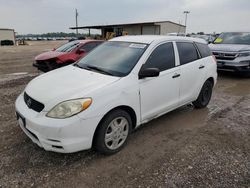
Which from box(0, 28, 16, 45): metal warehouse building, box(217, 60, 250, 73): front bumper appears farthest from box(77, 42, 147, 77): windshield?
box(0, 28, 16, 45): metal warehouse building

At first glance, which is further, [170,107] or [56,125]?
[170,107]

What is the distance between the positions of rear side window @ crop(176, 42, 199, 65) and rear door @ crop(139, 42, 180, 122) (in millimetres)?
239

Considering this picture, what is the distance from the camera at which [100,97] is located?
271 centimetres

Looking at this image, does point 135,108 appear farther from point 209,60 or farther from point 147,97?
point 209,60

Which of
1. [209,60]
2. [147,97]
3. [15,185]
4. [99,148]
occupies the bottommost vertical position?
[15,185]

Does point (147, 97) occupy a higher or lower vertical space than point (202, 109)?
higher

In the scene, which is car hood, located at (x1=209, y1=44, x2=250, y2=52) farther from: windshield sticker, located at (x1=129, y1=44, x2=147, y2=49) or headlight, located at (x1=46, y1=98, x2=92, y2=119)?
headlight, located at (x1=46, y1=98, x2=92, y2=119)

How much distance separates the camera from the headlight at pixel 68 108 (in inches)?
101

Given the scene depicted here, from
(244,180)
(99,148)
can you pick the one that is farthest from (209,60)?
(99,148)

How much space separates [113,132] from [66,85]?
93 cm

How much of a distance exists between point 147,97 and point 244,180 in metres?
1.67

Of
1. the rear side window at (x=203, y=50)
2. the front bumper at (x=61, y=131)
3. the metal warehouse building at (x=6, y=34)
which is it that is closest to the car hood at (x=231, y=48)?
the rear side window at (x=203, y=50)

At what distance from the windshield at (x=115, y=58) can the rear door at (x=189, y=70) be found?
99 cm

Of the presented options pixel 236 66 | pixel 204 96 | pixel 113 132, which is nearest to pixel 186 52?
pixel 204 96
